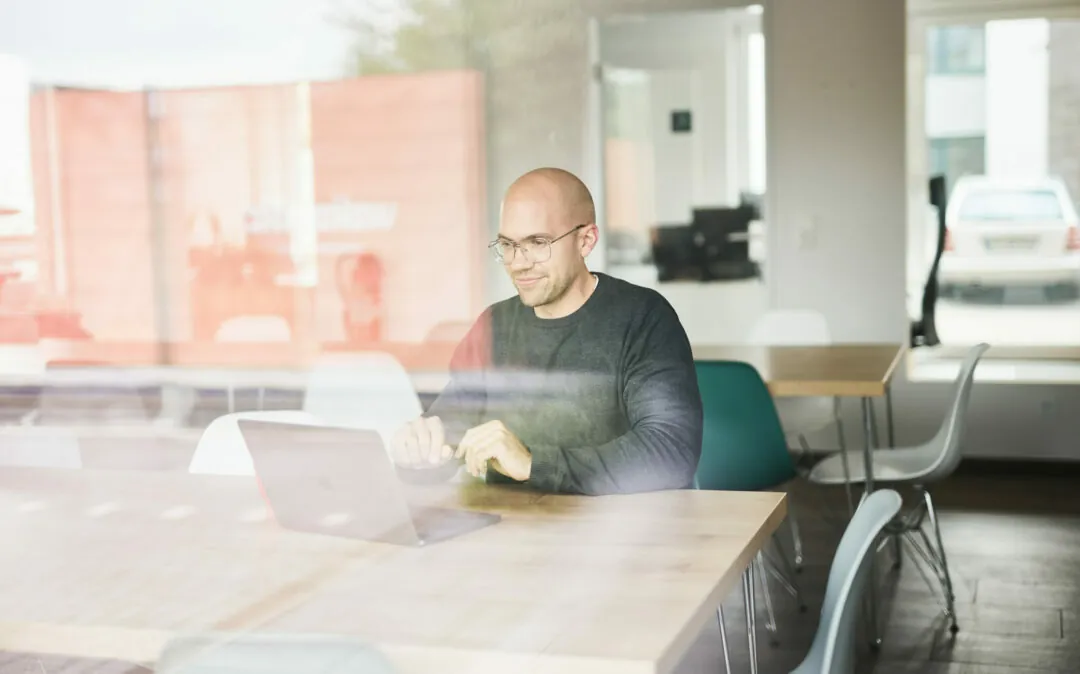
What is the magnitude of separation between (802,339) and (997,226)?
1016 millimetres

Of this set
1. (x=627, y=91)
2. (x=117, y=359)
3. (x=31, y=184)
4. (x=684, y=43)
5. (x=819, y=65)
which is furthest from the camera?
(x=819, y=65)

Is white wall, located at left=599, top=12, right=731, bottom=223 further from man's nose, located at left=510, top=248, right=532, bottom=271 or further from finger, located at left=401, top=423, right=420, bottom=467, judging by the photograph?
finger, located at left=401, top=423, right=420, bottom=467

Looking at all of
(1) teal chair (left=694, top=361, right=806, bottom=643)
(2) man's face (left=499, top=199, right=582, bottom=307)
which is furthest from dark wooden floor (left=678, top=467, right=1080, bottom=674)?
(2) man's face (left=499, top=199, right=582, bottom=307)

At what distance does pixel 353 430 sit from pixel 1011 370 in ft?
12.6

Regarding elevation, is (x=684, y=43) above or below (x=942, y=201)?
above

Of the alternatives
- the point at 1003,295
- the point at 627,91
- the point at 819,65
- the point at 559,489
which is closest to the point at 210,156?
the point at 559,489

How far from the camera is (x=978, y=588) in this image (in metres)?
3.50

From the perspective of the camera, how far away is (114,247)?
100cm

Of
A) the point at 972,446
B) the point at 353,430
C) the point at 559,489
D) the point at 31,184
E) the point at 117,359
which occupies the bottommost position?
the point at 972,446

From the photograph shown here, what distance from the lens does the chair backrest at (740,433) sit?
304cm

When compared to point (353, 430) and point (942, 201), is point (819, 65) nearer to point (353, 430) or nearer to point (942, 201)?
point (942, 201)

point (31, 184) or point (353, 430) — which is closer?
point (31, 184)

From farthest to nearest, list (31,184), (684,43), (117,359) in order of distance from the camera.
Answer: (684,43)
(117,359)
(31,184)

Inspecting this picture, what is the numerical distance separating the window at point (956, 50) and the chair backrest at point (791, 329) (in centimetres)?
108
